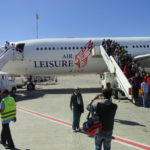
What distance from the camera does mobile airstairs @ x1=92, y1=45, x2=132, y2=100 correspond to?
432 inches

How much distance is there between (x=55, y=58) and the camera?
64.1ft

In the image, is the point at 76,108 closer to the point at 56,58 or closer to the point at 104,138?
the point at 104,138

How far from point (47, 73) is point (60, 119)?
1177 centimetres

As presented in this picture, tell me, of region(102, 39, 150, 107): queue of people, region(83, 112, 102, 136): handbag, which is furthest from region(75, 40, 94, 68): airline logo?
region(83, 112, 102, 136): handbag

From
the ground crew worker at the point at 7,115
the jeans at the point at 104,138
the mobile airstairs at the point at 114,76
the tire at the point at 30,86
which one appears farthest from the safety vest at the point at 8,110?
the tire at the point at 30,86

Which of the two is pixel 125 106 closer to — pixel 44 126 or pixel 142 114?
pixel 142 114

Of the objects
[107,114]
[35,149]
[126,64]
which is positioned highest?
[126,64]

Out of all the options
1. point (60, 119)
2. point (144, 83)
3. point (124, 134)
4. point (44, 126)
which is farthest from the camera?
point (144, 83)

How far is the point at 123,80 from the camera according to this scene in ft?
38.0

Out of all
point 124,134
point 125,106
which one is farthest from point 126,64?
point 124,134

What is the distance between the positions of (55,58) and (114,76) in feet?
23.5

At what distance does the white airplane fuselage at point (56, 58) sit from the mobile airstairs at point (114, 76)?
3.46ft

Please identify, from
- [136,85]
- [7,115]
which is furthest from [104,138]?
[136,85]

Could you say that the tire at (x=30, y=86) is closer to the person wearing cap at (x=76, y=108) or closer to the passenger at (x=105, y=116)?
the person wearing cap at (x=76, y=108)
